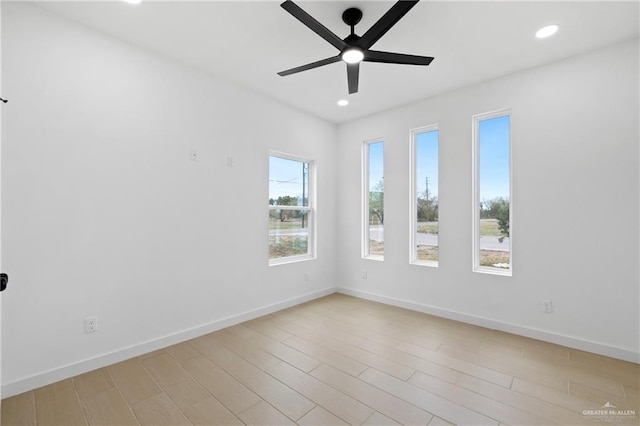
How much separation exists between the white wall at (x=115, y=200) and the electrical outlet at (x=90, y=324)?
0.04 meters

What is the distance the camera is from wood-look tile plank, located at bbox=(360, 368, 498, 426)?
185cm

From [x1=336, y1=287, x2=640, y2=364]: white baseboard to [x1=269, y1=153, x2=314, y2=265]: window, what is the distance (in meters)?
1.25

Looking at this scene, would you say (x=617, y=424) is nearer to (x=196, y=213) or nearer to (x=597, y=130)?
(x=597, y=130)

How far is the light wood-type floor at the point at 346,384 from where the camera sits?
1.89 metres

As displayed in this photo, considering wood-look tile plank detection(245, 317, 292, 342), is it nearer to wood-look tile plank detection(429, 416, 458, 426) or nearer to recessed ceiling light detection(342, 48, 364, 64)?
wood-look tile plank detection(429, 416, 458, 426)

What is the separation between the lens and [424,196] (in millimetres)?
3959

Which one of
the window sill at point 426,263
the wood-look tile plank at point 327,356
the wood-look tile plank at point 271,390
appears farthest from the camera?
the window sill at point 426,263

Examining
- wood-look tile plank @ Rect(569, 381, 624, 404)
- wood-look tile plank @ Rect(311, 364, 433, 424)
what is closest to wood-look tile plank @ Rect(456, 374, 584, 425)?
wood-look tile plank @ Rect(569, 381, 624, 404)

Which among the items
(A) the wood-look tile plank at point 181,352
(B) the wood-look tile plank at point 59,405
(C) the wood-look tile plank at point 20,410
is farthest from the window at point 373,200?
(C) the wood-look tile plank at point 20,410

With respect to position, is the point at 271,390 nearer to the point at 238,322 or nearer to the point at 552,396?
the point at 238,322

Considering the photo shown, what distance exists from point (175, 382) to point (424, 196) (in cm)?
331

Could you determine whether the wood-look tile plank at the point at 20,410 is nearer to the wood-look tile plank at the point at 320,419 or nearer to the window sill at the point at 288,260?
the wood-look tile plank at the point at 320,419

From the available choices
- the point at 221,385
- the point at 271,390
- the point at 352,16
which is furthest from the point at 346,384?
the point at 352,16

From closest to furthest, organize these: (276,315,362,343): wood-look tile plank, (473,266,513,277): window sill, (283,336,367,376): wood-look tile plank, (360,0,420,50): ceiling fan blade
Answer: (360,0,420,50): ceiling fan blade
(283,336,367,376): wood-look tile plank
(276,315,362,343): wood-look tile plank
(473,266,513,277): window sill
